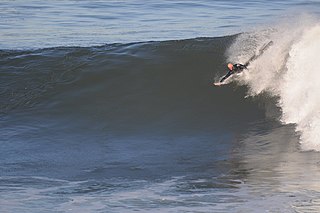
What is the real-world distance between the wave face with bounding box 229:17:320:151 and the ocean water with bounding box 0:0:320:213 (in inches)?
0.9

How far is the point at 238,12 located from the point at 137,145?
13.6m

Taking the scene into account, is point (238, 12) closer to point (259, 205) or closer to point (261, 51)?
point (261, 51)

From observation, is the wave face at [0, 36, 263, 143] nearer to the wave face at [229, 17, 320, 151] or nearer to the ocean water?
the ocean water

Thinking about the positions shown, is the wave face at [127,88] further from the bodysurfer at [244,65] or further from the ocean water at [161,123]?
the bodysurfer at [244,65]

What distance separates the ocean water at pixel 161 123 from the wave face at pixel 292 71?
0.07ft

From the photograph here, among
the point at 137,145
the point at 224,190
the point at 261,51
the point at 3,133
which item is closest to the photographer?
the point at 224,190

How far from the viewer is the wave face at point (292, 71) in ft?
42.0

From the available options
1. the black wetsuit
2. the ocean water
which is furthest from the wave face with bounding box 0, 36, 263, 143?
the black wetsuit

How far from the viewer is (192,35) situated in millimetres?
19750

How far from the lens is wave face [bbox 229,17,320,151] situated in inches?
504

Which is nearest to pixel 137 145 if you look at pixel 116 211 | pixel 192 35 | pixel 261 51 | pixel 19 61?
pixel 261 51

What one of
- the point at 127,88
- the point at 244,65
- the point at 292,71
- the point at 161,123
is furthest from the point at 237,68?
the point at 127,88

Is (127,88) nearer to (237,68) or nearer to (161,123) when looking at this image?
(161,123)

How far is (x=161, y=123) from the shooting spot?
1341cm
